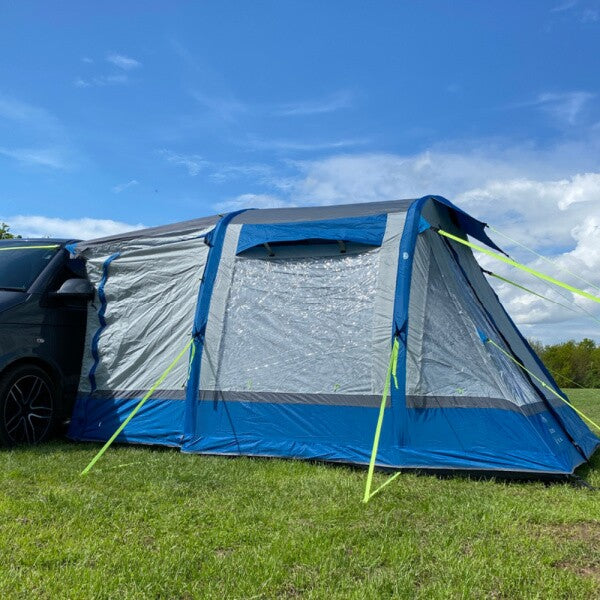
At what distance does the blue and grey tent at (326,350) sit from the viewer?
5.25m

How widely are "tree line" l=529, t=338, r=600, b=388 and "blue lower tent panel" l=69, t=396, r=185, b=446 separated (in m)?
25.3

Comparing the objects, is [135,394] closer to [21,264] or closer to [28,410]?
[28,410]

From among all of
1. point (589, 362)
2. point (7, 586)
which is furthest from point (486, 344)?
point (589, 362)

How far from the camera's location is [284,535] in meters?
3.70

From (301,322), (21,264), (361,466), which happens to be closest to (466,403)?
(361,466)

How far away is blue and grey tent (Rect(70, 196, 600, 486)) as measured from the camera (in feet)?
17.2

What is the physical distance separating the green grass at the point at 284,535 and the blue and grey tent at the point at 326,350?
1.22ft

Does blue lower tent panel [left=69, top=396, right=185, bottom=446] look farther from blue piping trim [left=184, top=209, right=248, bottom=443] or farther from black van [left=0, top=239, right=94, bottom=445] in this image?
black van [left=0, top=239, right=94, bottom=445]

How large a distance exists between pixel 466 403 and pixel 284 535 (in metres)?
2.12

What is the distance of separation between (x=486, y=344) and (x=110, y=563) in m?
3.35

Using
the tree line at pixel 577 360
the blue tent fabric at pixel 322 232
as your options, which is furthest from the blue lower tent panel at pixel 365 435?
the tree line at pixel 577 360

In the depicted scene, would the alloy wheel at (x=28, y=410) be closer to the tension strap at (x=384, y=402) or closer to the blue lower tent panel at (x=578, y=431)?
the tension strap at (x=384, y=402)

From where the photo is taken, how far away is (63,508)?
13.6 ft

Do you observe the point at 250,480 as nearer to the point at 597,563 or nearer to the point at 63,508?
the point at 63,508
